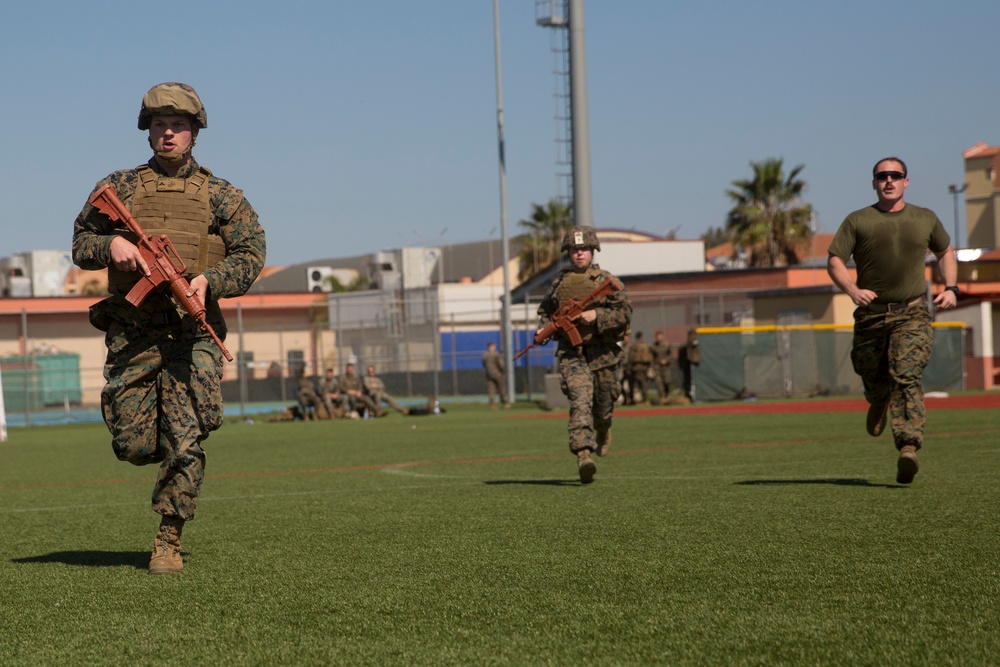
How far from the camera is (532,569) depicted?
19.5 ft

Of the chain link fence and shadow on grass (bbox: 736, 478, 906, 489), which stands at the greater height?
the chain link fence

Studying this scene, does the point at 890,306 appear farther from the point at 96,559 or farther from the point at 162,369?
the point at 96,559

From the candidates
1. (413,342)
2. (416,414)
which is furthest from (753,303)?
(416,414)

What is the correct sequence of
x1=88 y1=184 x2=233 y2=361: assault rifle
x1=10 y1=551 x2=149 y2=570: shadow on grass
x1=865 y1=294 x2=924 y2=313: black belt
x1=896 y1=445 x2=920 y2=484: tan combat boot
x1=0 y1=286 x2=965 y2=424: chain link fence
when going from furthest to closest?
1. x1=0 y1=286 x2=965 y2=424: chain link fence
2. x1=865 y1=294 x2=924 y2=313: black belt
3. x1=896 y1=445 x2=920 y2=484: tan combat boot
4. x1=10 y1=551 x2=149 y2=570: shadow on grass
5. x1=88 y1=184 x2=233 y2=361: assault rifle

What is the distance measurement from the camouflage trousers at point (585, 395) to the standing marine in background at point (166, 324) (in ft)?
14.5

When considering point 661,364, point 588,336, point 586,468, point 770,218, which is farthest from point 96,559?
point 770,218

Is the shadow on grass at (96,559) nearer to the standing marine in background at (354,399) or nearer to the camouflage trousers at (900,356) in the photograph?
the camouflage trousers at (900,356)

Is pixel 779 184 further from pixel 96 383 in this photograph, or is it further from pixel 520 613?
pixel 520 613

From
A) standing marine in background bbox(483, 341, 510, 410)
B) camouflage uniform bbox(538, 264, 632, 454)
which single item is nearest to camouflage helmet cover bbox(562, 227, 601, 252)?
camouflage uniform bbox(538, 264, 632, 454)

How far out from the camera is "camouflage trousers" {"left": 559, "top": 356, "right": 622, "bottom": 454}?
34.1ft

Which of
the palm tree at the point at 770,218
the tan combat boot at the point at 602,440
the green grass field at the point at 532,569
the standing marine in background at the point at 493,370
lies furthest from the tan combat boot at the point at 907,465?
the palm tree at the point at 770,218

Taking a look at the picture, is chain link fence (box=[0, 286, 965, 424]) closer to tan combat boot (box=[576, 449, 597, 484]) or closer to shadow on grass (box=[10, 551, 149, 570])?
tan combat boot (box=[576, 449, 597, 484])

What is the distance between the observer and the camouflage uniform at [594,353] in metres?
10.7

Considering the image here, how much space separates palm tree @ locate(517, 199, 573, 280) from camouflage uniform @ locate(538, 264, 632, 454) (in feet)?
218
